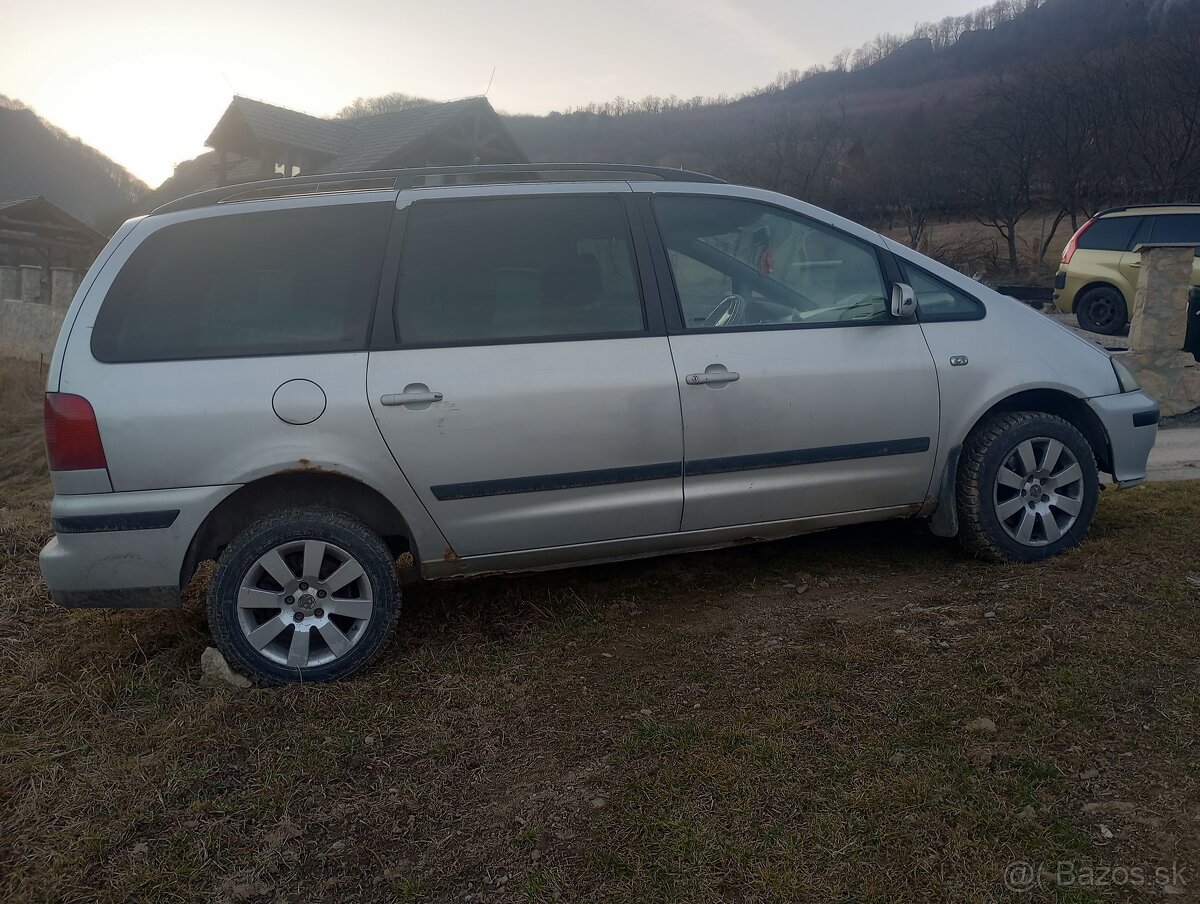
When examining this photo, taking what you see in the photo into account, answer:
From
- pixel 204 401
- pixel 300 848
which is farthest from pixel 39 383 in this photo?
pixel 300 848

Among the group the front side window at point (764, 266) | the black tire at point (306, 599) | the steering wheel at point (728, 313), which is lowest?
the black tire at point (306, 599)

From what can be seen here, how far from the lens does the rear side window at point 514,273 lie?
3.32m

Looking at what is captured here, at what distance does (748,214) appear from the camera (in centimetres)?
383

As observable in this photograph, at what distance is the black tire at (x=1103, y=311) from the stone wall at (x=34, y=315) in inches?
640

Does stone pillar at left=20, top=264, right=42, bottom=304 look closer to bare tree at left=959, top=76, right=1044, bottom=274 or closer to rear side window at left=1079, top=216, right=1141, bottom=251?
rear side window at left=1079, top=216, right=1141, bottom=251

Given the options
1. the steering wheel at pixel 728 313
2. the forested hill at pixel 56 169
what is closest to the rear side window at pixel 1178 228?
the steering wheel at pixel 728 313

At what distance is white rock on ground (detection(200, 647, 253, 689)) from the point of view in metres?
3.14

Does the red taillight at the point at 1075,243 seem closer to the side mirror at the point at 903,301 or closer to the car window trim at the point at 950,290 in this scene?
the car window trim at the point at 950,290

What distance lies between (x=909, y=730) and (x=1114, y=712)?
64 cm

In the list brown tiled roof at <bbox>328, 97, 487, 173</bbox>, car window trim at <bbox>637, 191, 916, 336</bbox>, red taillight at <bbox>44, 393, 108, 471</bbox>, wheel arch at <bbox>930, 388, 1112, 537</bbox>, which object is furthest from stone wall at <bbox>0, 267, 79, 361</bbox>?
wheel arch at <bbox>930, 388, 1112, 537</bbox>

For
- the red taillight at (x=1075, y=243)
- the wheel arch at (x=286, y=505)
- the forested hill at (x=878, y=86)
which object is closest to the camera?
the wheel arch at (x=286, y=505)

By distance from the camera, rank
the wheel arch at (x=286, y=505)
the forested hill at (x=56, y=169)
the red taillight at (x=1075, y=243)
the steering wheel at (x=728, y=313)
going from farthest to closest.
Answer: the forested hill at (x=56, y=169), the red taillight at (x=1075, y=243), the steering wheel at (x=728, y=313), the wheel arch at (x=286, y=505)

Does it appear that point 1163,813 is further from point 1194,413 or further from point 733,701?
point 1194,413

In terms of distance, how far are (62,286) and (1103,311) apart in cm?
1788
